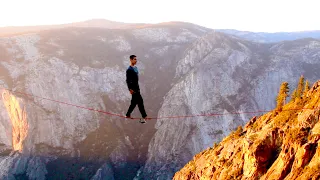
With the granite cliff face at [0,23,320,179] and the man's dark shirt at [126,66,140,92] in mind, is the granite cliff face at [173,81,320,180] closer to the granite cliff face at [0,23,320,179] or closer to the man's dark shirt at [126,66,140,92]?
the man's dark shirt at [126,66,140,92]

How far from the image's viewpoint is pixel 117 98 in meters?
99.9

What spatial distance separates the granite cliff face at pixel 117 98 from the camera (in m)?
81.7

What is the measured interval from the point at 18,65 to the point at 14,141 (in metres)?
24.0

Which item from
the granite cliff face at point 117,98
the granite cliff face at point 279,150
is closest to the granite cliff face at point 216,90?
the granite cliff face at point 117,98

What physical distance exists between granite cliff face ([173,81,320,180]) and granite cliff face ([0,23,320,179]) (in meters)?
40.8

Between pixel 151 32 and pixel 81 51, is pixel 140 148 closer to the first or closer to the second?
pixel 81 51

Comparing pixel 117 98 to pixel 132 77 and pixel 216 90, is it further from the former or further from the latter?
pixel 132 77

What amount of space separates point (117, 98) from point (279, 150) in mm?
70972

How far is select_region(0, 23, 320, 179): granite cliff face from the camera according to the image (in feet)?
268

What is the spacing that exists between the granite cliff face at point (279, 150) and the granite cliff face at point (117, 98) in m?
40.8

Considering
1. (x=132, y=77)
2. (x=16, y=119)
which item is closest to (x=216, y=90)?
(x=16, y=119)

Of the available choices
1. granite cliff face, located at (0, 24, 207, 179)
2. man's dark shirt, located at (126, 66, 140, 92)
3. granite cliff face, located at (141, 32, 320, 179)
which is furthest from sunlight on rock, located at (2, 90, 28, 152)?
man's dark shirt, located at (126, 66, 140, 92)

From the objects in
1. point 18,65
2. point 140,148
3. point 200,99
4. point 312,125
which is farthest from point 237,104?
point 18,65

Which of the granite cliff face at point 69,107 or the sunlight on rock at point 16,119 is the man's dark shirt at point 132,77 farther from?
the sunlight on rock at point 16,119
